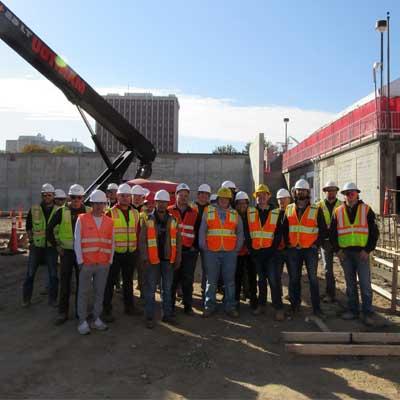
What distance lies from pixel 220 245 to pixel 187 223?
64 cm

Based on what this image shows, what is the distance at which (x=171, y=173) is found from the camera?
3606 centimetres

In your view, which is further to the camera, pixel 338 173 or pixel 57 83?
pixel 338 173

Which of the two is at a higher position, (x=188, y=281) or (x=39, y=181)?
(x=39, y=181)

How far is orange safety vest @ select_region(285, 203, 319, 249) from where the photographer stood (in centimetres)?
650

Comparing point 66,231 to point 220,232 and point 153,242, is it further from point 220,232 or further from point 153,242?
point 220,232

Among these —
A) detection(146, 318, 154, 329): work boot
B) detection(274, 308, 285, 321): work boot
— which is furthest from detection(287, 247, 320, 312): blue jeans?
detection(146, 318, 154, 329): work boot

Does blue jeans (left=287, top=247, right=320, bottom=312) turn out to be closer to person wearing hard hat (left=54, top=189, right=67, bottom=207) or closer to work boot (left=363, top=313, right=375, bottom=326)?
work boot (left=363, top=313, right=375, bottom=326)

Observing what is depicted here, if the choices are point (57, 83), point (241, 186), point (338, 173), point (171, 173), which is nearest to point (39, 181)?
point (171, 173)

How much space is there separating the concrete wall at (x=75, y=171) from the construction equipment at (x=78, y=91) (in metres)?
22.3

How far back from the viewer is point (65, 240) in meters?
6.29

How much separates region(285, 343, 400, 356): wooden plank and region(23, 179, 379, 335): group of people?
1.06 meters

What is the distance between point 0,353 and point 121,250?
206 cm

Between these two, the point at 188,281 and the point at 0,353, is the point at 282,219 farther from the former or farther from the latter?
the point at 0,353

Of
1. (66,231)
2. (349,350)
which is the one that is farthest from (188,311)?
(349,350)
